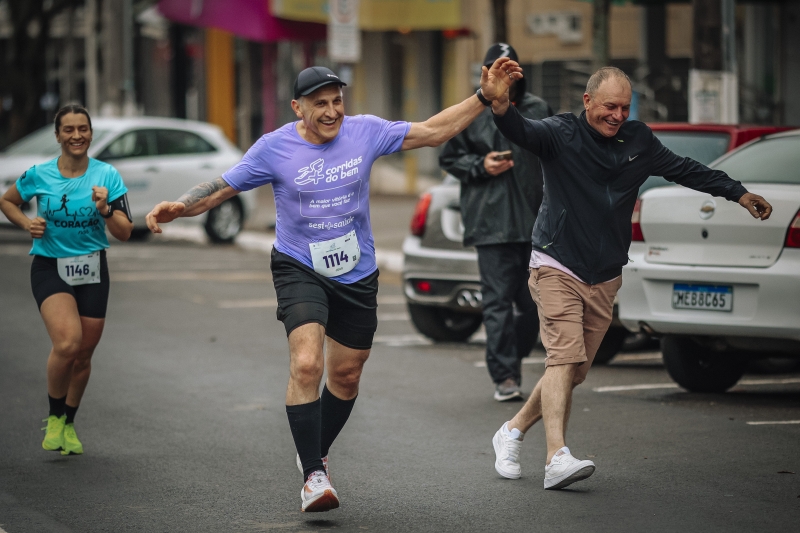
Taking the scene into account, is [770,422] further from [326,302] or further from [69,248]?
[69,248]

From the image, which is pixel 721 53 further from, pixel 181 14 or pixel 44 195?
pixel 181 14

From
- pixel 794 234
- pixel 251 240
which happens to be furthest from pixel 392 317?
pixel 251 240

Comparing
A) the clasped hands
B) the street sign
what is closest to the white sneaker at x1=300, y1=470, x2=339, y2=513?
the clasped hands

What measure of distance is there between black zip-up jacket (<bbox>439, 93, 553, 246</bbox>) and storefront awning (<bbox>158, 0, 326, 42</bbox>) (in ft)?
65.7

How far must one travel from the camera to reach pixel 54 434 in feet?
23.1

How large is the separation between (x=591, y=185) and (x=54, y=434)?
3.05 m

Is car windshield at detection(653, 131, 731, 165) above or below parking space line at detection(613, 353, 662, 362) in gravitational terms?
above

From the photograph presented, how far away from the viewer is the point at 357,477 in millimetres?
6426

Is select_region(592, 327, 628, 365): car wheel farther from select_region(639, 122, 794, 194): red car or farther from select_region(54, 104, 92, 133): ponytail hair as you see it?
select_region(54, 104, 92, 133): ponytail hair

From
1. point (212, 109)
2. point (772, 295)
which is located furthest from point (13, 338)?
point (212, 109)

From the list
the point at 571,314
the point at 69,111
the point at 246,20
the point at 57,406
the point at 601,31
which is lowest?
the point at 57,406

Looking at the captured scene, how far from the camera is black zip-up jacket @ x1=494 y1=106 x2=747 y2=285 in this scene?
6.05m

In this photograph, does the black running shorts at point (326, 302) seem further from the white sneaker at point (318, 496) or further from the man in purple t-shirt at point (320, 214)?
the white sneaker at point (318, 496)

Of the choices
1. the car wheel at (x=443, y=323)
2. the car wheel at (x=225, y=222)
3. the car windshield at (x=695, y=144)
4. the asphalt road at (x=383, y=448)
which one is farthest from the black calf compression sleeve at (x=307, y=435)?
the car wheel at (x=225, y=222)
